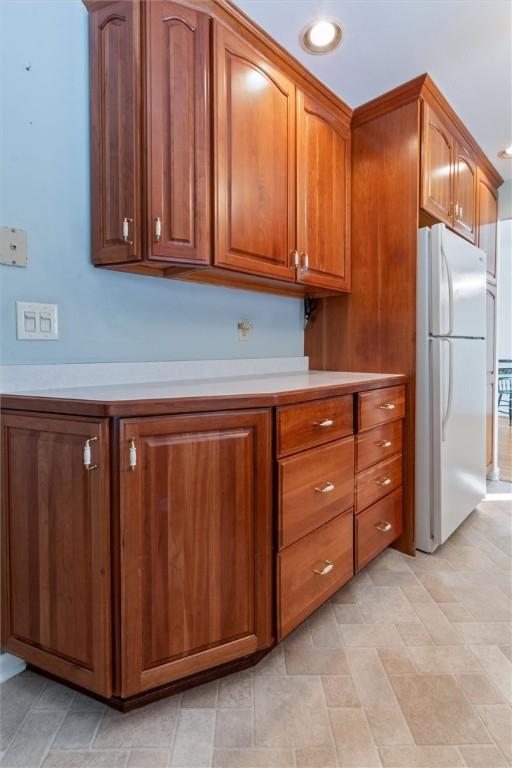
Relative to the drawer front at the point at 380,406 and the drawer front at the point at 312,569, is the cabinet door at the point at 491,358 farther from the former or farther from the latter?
the drawer front at the point at 312,569

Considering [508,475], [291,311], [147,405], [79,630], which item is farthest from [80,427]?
[508,475]

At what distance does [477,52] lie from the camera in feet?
5.86

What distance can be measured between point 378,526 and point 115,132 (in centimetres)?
183

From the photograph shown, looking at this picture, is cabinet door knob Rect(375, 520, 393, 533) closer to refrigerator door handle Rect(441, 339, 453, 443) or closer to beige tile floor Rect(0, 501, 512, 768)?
beige tile floor Rect(0, 501, 512, 768)

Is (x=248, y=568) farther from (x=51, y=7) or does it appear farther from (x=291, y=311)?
(x=51, y=7)

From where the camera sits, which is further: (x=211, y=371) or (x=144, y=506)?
(x=211, y=371)

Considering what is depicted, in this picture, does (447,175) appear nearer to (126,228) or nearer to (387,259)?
(387,259)

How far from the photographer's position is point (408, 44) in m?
1.70

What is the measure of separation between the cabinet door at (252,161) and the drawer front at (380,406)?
0.63 metres

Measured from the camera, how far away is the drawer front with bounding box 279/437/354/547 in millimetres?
1288

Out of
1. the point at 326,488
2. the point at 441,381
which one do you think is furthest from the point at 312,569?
the point at 441,381

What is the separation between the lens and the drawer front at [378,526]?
1.71 meters

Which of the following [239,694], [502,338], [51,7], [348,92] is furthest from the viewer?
[502,338]

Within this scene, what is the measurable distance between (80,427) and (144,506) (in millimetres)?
255
